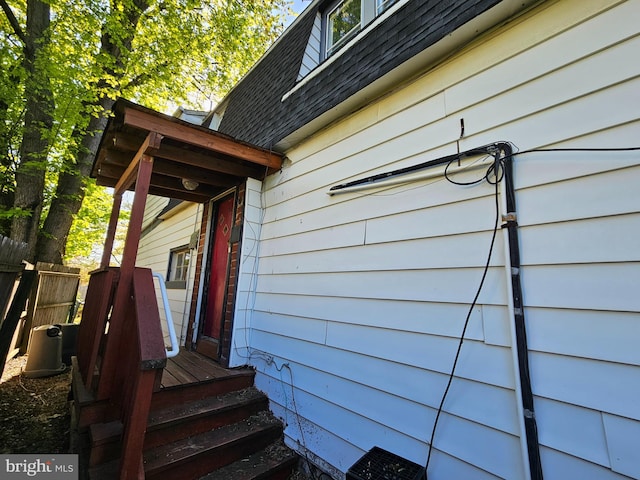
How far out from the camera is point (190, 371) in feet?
10.2

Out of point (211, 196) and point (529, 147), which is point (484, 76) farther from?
point (211, 196)

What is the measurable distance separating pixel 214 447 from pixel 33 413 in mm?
2634

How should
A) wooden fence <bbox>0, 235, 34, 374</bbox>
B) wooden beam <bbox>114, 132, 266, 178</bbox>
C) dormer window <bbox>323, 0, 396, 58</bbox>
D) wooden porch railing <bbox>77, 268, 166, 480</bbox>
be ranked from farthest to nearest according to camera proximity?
dormer window <bbox>323, 0, 396, 58</bbox>, wooden beam <bbox>114, 132, 266, 178</bbox>, wooden fence <bbox>0, 235, 34, 374</bbox>, wooden porch railing <bbox>77, 268, 166, 480</bbox>

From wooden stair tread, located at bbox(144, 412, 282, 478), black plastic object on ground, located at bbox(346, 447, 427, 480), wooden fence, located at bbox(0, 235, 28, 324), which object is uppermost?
wooden fence, located at bbox(0, 235, 28, 324)

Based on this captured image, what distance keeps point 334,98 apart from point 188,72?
24.2 feet

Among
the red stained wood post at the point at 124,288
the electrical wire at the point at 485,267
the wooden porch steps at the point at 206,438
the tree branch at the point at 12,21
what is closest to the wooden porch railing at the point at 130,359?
the red stained wood post at the point at 124,288

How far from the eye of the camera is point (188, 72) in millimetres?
8078

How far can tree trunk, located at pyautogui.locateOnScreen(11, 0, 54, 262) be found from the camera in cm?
557

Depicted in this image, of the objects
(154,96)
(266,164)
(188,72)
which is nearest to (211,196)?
(266,164)

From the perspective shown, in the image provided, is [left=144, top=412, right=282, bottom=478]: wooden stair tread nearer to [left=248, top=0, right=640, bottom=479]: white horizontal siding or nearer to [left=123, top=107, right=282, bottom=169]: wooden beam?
[left=248, top=0, right=640, bottom=479]: white horizontal siding

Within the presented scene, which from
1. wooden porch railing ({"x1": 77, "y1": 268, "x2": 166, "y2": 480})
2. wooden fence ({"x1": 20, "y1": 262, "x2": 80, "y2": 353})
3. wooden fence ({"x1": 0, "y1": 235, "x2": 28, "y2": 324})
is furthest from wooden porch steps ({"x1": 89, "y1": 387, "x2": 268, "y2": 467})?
wooden fence ({"x1": 20, "y1": 262, "x2": 80, "y2": 353})

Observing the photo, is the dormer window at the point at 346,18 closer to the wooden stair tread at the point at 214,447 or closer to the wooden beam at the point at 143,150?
the wooden beam at the point at 143,150

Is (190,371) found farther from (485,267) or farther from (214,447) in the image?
(485,267)

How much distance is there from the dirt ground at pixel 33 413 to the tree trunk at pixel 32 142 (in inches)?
104
